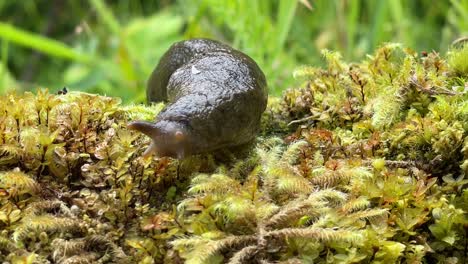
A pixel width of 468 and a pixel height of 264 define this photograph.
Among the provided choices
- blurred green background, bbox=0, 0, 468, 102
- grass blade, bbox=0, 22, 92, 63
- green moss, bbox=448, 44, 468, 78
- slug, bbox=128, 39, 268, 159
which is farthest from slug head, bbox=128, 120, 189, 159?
grass blade, bbox=0, 22, 92, 63

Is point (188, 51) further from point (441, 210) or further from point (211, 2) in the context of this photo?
point (441, 210)

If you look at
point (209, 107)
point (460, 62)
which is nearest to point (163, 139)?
point (209, 107)

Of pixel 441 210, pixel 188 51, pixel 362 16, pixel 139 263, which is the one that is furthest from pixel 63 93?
pixel 362 16

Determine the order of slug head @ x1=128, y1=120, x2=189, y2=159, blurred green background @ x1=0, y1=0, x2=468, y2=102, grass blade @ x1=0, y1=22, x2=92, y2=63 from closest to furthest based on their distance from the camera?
slug head @ x1=128, y1=120, x2=189, y2=159
blurred green background @ x1=0, y1=0, x2=468, y2=102
grass blade @ x1=0, y1=22, x2=92, y2=63

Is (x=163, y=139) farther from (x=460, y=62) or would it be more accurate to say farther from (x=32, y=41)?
(x=32, y=41)

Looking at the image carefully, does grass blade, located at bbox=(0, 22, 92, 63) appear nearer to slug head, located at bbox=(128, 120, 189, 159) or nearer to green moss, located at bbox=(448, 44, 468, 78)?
slug head, located at bbox=(128, 120, 189, 159)
